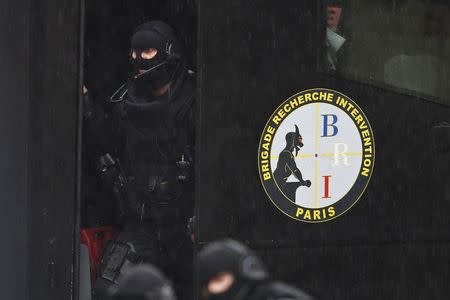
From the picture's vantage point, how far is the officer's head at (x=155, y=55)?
14.8 ft

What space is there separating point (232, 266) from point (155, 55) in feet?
3.55

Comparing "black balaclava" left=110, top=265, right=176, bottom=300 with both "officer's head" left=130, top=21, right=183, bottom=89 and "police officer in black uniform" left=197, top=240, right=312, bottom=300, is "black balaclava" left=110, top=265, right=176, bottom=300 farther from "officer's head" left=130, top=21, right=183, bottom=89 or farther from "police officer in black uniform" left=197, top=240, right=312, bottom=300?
"officer's head" left=130, top=21, right=183, bottom=89

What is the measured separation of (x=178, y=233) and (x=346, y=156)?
1.02 meters

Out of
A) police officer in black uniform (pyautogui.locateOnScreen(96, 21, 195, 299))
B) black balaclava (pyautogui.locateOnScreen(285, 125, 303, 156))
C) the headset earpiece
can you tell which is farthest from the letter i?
police officer in black uniform (pyautogui.locateOnScreen(96, 21, 195, 299))

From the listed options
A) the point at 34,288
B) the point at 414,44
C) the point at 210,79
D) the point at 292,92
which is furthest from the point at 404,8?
the point at 34,288

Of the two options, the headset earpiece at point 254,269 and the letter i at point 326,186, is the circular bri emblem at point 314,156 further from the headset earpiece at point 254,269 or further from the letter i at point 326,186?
the headset earpiece at point 254,269

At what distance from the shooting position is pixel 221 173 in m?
3.86

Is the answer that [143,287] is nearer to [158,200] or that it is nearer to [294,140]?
[158,200]

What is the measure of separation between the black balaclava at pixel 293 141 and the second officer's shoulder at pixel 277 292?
47cm

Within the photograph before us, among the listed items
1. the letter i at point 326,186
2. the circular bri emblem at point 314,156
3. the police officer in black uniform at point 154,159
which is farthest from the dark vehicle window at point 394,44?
the police officer in black uniform at point 154,159

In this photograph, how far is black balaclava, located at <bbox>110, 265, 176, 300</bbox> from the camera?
13.6ft

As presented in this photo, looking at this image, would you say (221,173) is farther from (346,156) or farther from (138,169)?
(138,169)

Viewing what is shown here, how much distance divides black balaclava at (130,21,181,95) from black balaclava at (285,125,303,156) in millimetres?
798

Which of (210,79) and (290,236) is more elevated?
(210,79)
